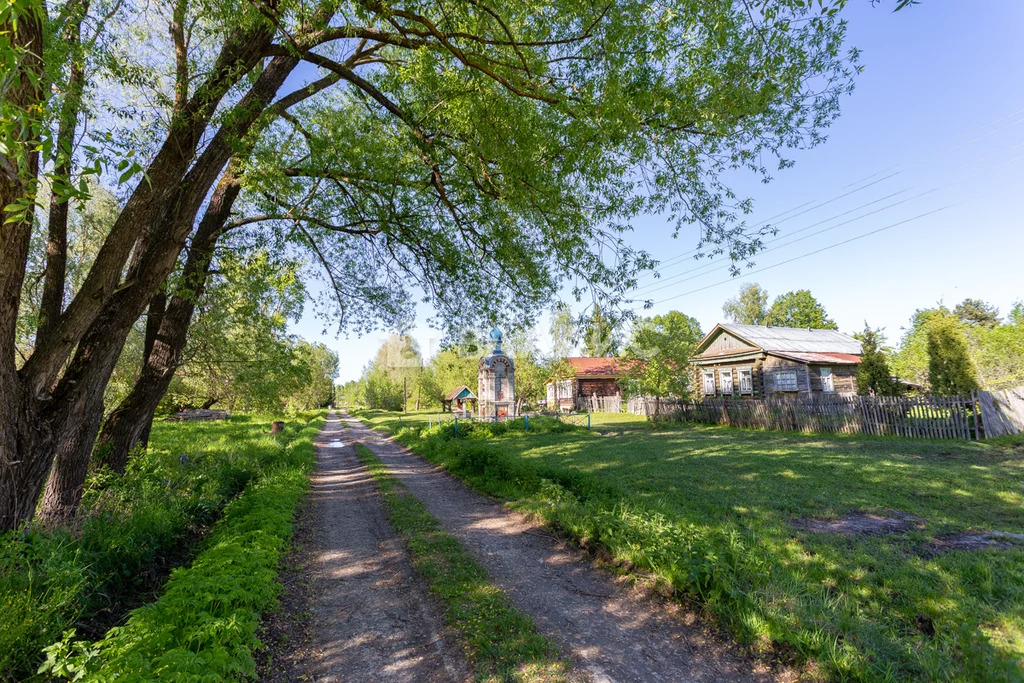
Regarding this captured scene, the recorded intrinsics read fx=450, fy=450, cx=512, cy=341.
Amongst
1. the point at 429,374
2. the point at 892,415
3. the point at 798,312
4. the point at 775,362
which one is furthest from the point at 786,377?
the point at 798,312

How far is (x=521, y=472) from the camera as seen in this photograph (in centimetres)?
1047

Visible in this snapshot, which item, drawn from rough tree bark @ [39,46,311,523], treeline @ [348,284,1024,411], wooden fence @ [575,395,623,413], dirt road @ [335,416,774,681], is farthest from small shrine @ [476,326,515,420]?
rough tree bark @ [39,46,311,523]

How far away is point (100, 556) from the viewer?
531cm

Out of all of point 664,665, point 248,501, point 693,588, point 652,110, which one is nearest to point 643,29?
point 652,110

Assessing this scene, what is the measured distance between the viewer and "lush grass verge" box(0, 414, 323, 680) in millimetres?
3643

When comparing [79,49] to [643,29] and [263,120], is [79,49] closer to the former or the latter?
[263,120]

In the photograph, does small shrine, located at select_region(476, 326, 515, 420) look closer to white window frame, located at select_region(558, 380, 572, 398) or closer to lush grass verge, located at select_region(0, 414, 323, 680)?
lush grass verge, located at select_region(0, 414, 323, 680)

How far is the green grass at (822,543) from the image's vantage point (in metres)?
3.65

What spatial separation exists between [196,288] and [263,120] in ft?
12.2

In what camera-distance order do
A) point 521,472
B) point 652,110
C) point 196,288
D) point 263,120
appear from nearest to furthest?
point 652,110 → point 263,120 → point 196,288 → point 521,472

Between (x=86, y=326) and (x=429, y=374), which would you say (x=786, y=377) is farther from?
(x=429, y=374)

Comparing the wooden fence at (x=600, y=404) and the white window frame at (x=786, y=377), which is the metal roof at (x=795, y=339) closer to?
the white window frame at (x=786, y=377)

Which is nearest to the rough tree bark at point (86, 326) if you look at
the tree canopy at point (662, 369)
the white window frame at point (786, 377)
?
the tree canopy at point (662, 369)

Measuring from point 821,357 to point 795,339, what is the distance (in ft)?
11.1
